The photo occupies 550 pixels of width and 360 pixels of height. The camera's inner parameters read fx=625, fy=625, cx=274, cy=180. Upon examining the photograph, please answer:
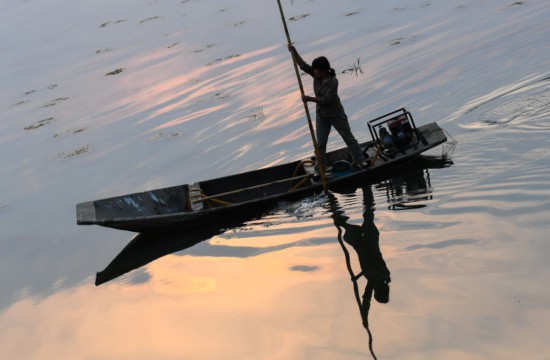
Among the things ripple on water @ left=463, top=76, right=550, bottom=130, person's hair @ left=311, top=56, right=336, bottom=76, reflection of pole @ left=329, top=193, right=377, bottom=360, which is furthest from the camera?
ripple on water @ left=463, top=76, right=550, bottom=130

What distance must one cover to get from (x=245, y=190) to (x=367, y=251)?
10.4 feet

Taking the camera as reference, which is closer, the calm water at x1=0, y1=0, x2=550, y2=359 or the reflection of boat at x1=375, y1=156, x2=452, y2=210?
the calm water at x1=0, y1=0, x2=550, y2=359

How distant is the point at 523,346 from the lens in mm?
6590

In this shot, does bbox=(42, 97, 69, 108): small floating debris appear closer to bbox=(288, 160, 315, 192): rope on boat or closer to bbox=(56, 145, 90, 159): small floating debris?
bbox=(56, 145, 90, 159): small floating debris

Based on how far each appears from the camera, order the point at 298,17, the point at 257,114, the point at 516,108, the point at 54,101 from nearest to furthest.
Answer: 1. the point at 516,108
2. the point at 257,114
3. the point at 54,101
4. the point at 298,17

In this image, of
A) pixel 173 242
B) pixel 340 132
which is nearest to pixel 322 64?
pixel 340 132

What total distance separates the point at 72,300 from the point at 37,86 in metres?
21.4

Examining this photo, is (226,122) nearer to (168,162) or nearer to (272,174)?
(168,162)

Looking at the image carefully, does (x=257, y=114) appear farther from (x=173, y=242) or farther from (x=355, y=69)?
(x=173, y=242)

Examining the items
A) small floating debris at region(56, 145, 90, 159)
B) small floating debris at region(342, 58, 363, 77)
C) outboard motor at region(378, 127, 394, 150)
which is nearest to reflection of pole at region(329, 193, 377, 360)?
outboard motor at region(378, 127, 394, 150)

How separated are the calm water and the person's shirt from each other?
1.62m

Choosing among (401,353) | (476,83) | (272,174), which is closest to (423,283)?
(401,353)

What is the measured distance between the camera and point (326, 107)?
1179cm

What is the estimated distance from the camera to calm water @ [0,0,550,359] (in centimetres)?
782
